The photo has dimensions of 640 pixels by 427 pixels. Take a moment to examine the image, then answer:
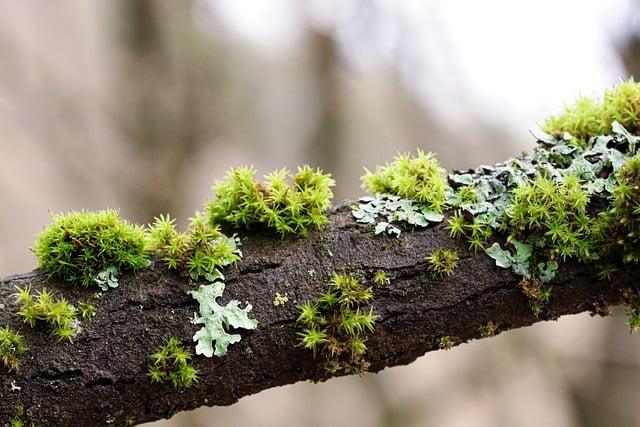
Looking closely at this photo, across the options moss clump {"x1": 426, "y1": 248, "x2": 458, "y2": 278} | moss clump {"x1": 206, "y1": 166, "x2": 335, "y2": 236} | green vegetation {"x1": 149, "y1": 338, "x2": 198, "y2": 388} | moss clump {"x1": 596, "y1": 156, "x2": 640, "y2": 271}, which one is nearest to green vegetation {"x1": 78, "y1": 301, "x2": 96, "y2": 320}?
green vegetation {"x1": 149, "y1": 338, "x2": 198, "y2": 388}

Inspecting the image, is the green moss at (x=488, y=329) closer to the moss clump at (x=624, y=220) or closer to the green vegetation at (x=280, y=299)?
the moss clump at (x=624, y=220)

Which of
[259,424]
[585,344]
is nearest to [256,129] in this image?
[259,424]

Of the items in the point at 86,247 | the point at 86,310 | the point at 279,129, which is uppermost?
the point at 279,129

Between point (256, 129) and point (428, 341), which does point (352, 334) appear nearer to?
point (428, 341)

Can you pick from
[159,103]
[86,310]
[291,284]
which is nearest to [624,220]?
[291,284]

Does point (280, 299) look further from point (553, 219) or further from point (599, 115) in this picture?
point (599, 115)
